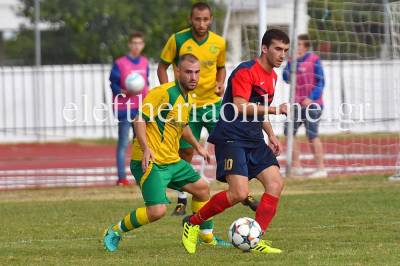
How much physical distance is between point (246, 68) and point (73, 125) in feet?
48.7

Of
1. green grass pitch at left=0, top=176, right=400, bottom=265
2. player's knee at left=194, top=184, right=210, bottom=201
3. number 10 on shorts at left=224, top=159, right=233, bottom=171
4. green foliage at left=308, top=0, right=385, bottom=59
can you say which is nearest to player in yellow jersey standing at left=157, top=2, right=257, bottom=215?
green grass pitch at left=0, top=176, right=400, bottom=265

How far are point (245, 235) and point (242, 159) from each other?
758 millimetres

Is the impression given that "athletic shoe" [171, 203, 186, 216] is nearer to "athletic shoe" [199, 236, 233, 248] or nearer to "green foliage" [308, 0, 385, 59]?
"athletic shoe" [199, 236, 233, 248]

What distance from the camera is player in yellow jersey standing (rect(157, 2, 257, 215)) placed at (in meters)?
11.2

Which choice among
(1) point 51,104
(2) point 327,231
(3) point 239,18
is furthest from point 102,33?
(2) point 327,231

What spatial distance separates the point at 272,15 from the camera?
61.6ft

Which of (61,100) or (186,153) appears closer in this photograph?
(186,153)

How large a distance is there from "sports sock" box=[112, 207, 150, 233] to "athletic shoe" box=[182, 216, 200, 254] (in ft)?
1.13

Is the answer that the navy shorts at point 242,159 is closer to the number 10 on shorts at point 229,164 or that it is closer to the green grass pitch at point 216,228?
the number 10 on shorts at point 229,164

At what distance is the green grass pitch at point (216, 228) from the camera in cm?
816

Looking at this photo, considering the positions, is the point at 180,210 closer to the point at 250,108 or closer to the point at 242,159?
the point at 242,159

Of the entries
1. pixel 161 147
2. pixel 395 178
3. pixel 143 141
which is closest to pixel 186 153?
pixel 161 147

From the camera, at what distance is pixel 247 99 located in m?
8.70

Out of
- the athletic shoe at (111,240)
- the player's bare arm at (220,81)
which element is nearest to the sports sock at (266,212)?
the athletic shoe at (111,240)
